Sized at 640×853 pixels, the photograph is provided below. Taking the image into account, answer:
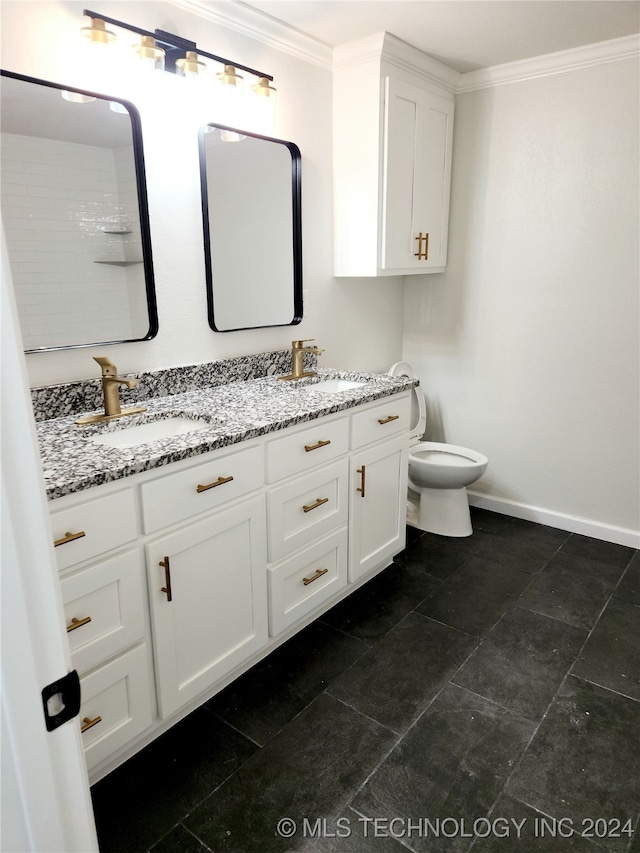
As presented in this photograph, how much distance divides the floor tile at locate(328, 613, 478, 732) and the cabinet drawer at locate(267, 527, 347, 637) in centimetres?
26

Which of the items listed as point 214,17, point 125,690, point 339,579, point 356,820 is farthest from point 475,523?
point 214,17

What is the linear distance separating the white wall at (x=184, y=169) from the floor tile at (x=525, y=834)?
1731 millimetres

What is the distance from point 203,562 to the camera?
1.66 metres

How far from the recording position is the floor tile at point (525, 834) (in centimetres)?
136

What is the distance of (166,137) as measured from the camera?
200 cm

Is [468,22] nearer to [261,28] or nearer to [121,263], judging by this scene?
[261,28]

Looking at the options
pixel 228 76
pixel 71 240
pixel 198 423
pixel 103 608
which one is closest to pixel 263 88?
pixel 228 76

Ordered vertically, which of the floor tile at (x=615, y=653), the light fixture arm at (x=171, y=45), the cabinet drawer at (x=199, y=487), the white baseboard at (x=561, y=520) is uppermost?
the light fixture arm at (x=171, y=45)

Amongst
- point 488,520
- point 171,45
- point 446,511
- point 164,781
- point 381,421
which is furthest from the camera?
point 488,520

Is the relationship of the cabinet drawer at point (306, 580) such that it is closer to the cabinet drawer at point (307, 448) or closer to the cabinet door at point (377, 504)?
the cabinet door at point (377, 504)

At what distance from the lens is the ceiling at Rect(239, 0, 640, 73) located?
6.88ft

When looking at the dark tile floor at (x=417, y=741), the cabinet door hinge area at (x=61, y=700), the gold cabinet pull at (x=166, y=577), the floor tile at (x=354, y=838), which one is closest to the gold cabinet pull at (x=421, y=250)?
the dark tile floor at (x=417, y=741)

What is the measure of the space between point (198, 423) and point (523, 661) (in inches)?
54.9

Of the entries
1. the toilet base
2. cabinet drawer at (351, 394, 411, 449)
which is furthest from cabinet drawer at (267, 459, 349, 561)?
the toilet base
